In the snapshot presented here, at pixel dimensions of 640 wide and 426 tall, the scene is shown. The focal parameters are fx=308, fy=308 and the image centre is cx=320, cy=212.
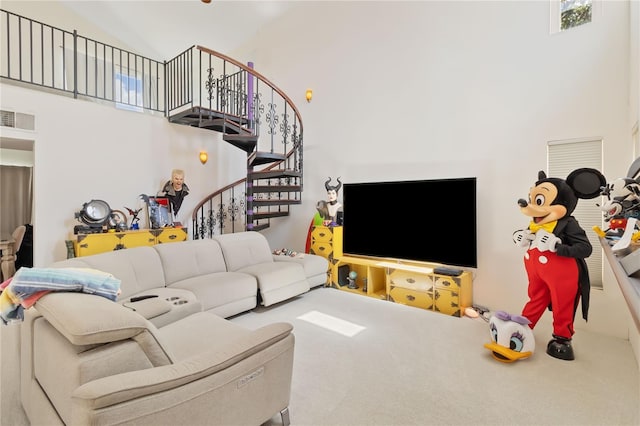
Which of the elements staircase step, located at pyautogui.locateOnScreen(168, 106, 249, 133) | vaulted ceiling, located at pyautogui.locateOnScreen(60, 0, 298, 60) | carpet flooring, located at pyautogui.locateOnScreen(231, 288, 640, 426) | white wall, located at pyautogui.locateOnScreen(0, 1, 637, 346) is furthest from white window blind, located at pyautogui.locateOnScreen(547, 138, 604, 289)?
vaulted ceiling, located at pyautogui.locateOnScreen(60, 0, 298, 60)

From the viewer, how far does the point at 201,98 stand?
229 inches

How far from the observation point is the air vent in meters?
3.58

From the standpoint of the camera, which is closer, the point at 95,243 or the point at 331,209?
the point at 95,243

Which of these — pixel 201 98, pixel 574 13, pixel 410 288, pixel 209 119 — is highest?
pixel 201 98

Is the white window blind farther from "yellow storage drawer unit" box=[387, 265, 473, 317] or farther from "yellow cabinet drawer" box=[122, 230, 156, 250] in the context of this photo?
"yellow cabinet drawer" box=[122, 230, 156, 250]

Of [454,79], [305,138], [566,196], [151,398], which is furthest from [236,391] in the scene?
[305,138]

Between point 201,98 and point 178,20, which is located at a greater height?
point 178,20

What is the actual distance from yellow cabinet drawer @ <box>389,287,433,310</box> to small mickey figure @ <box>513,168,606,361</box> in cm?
120

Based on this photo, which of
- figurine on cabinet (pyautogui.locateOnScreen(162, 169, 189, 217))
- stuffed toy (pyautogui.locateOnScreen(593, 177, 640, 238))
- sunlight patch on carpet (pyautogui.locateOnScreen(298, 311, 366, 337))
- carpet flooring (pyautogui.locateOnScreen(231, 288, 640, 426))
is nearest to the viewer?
stuffed toy (pyautogui.locateOnScreen(593, 177, 640, 238))

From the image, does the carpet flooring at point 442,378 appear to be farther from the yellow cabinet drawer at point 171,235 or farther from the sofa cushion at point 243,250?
the yellow cabinet drawer at point 171,235

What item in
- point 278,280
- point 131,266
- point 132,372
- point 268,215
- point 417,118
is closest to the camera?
point 132,372

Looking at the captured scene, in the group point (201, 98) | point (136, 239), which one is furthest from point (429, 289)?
point (201, 98)

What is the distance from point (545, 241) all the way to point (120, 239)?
191 inches

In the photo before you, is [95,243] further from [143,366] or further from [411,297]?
[411,297]
